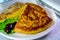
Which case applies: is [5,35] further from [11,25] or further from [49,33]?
[49,33]

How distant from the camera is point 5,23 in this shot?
53 centimetres

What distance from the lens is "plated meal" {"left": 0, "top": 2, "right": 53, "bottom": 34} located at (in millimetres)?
499

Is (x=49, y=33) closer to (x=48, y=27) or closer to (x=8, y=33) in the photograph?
(x=48, y=27)

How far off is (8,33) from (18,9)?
0.11 metres

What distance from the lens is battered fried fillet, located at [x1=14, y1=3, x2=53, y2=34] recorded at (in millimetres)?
495

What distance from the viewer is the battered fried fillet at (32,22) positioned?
0.50m

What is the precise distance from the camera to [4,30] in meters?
0.51

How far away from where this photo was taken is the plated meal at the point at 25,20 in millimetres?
499

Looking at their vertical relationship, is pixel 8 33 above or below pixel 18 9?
below

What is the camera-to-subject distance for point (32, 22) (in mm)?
504

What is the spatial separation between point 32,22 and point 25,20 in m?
0.03

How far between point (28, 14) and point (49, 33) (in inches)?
4.0

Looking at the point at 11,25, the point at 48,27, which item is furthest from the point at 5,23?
the point at 48,27

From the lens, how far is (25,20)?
514 mm
